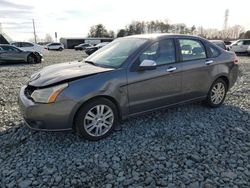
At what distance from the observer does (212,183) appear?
284 cm

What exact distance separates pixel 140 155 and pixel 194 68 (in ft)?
6.91

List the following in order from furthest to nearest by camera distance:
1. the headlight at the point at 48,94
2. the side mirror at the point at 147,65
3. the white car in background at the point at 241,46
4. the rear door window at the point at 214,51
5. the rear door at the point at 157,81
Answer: the white car in background at the point at 241,46 < the rear door window at the point at 214,51 < the rear door at the point at 157,81 < the side mirror at the point at 147,65 < the headlight at the point at 48,94

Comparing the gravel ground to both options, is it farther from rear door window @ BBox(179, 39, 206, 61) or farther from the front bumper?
rear door window @ BBox(179, 39, 206, 61)

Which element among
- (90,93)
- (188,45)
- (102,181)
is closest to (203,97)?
(188,45)

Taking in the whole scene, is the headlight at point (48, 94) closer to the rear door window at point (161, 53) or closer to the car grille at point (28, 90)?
the car grille at point (28, 90)

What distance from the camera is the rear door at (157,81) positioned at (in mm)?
3939

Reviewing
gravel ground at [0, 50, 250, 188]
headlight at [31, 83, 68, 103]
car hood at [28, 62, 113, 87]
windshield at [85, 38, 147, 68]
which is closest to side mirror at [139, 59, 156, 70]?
windshield at [85, 38, 147, 68]

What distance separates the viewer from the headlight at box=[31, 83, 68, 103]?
337 cm

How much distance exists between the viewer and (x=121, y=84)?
3.77m

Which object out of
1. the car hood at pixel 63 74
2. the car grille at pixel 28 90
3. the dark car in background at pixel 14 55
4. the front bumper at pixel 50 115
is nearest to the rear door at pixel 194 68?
the car hood at pixel 63 74

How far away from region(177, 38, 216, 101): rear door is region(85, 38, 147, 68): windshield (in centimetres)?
88

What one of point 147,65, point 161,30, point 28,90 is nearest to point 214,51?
point 147,65

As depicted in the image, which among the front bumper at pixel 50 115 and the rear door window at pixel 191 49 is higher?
the rear door window at pixel 191 49

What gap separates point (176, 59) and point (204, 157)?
1.82 metres
